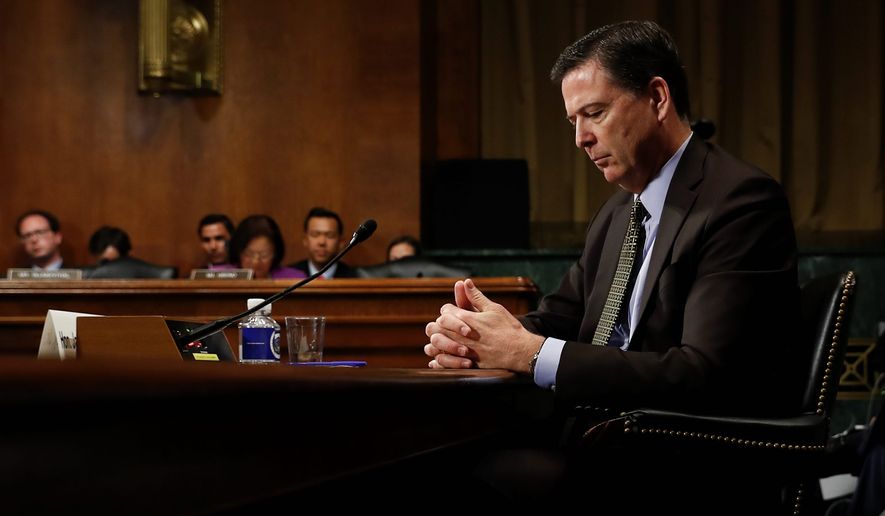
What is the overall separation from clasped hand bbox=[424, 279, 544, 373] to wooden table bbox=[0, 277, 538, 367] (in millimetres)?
1828

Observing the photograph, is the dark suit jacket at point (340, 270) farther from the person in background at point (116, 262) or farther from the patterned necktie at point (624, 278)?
the patterned necktie at point (624, 278)

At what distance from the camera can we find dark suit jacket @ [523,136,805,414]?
5.80 ft

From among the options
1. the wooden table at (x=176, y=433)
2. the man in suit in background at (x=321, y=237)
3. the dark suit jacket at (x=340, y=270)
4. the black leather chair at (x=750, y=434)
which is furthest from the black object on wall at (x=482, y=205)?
the wooden table at (x=176, y=433)

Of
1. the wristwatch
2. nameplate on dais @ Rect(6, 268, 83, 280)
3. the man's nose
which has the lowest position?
the wristwatch

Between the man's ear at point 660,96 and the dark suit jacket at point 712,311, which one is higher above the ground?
the man's ear at point 660,96

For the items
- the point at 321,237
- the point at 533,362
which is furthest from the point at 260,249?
the point at 533,362

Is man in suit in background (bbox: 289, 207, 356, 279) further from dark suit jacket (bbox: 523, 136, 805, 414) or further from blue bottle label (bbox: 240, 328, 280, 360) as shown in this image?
dark suit jacket (bbox: 523, 136, 805, 414)

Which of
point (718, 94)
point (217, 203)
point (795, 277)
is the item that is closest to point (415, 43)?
point (217, 203)

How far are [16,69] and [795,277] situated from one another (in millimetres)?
6720

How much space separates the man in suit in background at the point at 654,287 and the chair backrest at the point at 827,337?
33 millimetres

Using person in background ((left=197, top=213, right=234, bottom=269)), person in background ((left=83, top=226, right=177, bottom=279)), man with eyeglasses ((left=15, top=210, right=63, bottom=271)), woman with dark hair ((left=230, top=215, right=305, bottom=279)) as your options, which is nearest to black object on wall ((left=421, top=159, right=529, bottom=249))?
woman with dark hair ((left=230, top=215, right=305, bottom=279))

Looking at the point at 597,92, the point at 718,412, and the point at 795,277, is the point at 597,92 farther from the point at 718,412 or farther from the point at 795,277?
the point at 718,412

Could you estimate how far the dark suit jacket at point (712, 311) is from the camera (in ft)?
5.80

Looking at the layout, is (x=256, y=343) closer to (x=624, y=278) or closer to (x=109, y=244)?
(x=624, y=278)
